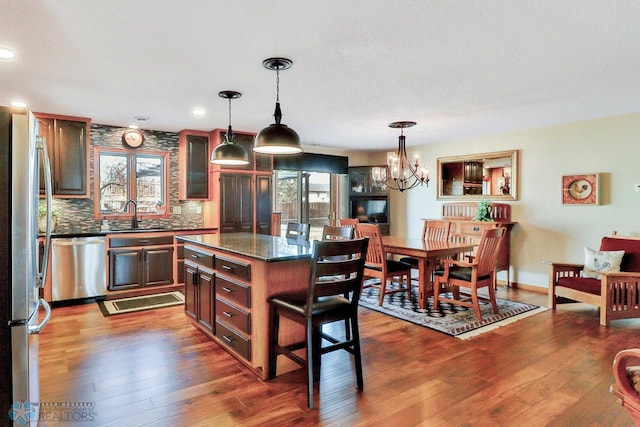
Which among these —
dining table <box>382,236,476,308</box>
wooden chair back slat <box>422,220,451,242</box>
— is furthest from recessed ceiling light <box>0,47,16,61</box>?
wooden chair back slat <box>422,220,451,242</box>

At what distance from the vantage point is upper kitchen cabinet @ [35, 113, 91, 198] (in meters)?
4.80

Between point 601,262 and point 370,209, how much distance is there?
4.13 meters

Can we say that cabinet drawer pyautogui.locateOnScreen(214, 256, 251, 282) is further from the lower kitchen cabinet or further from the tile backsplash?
the tile backsplash

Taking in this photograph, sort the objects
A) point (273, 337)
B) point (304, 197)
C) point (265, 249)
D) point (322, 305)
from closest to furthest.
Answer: point (322, 305), point (273, 337), point (265, 249), point (304, 197)

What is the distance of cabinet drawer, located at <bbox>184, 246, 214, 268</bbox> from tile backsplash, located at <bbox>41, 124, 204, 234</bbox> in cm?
241

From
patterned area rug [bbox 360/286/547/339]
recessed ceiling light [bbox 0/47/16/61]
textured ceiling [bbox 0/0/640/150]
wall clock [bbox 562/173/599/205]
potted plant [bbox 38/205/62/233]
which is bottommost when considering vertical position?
patterned area rug [bbox 360/286/547/339]

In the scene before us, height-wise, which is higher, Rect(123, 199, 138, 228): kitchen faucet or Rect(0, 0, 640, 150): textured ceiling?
Rect(0, 0, 640, 150): textured ceiling

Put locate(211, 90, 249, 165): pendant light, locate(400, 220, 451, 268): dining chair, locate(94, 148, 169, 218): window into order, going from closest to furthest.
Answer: locate(211, 90, 249, 165): pendant light, locate(400, 220, 451, 268): dining chair, locate(94, 148, 169, 218): window

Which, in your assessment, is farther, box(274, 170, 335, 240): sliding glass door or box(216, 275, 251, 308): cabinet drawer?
box(274, 170, 335, 240): sliding glass door

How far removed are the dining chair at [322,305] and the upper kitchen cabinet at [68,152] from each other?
3863 millimetres

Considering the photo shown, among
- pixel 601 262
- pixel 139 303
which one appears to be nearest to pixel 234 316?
pixel 139 303

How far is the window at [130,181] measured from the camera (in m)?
5.48

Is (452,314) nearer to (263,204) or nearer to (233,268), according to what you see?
(233,268)

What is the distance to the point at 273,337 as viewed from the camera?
2674 mm
